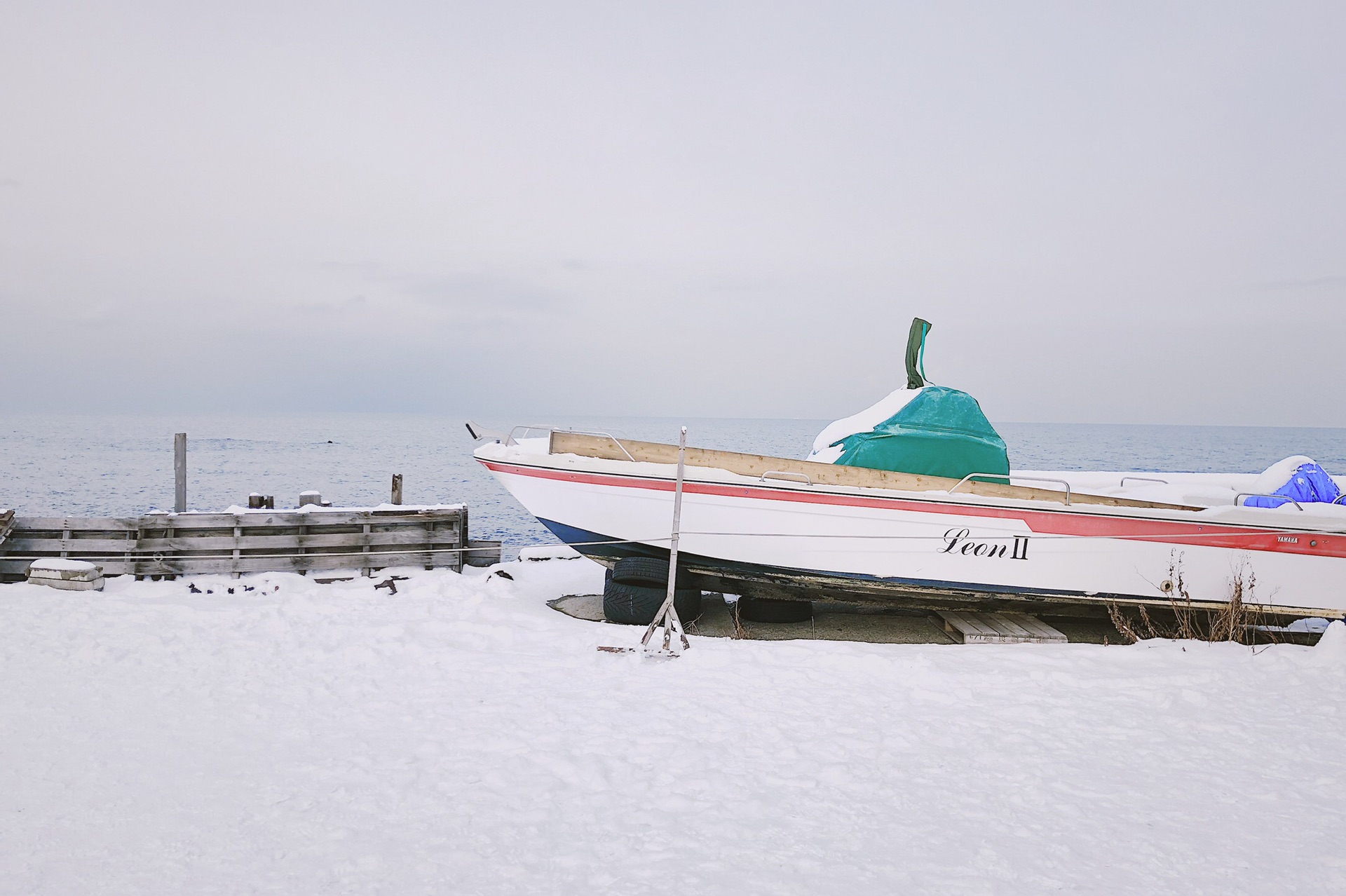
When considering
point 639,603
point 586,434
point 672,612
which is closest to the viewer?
point 672,612

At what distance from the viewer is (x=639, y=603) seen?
675 cm

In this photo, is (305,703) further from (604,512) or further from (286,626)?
(604,512)

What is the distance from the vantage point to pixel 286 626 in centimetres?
602

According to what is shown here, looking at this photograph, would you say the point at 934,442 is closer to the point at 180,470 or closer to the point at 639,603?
the point at 639,603

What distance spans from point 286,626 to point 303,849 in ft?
11.5

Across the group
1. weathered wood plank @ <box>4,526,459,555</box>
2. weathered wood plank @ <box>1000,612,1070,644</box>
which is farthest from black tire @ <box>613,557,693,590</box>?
weathered wood plank @ <box>1000,612,1070,644</box>

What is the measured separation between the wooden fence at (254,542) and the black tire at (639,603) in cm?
221

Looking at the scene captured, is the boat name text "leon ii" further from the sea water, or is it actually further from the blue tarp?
the sea water

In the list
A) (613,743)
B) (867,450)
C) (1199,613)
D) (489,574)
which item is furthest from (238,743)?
(1199,613)

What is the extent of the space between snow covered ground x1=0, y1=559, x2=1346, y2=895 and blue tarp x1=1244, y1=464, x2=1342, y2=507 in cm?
197

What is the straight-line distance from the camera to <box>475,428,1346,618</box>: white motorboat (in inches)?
259

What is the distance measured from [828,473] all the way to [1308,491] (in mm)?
4927

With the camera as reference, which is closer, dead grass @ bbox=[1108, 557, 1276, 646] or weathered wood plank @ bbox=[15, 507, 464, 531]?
dead grass @ bbox=[1108, 557, 1276, 646]

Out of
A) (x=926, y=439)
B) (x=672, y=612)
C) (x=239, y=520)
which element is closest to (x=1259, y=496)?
(x=926, y=439)
